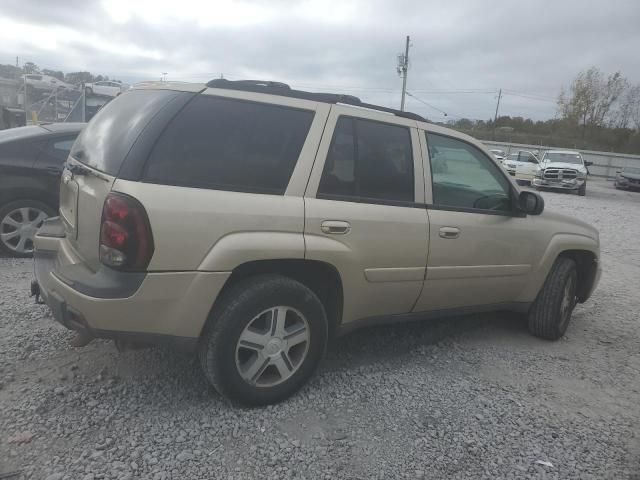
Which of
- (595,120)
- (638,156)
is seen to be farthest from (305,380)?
(595,120)

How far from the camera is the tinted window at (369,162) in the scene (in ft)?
9.82

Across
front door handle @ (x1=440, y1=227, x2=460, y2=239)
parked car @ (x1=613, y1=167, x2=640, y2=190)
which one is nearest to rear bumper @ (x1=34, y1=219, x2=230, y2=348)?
front door handle @ (x1=440, y1=227, x2=460, y2=239)

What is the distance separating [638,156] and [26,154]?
4895 centimetres

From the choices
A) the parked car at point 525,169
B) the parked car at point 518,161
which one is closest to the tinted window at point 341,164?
the parked car at point 525,169

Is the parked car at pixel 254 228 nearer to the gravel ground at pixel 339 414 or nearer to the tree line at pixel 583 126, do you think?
the gravel ground at pixel 339 414

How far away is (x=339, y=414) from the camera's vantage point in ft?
9.67

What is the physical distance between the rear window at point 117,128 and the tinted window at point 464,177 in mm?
1828

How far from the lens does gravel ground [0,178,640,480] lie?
2467mm

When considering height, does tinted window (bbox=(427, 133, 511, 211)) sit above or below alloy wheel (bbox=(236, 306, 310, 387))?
above

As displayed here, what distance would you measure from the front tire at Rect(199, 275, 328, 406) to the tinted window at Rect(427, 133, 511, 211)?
126 cm

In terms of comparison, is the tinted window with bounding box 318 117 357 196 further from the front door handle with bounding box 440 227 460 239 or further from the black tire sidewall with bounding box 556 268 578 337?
the black tire sidewall with bounding box 556 268 578 337

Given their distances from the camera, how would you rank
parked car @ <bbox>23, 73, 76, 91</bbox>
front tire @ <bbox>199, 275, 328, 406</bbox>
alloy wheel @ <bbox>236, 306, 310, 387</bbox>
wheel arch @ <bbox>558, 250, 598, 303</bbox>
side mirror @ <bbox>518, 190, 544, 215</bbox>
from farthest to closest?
parked car @ <bbox>23, 73, 76, 91</bbox> < wheel arch @ <bbox>558, 250, 598, 303</bbox> < side mirror @ <bbox>518, 190, 544, 215</bbox> < alloy wheel @ <bbox>236, 306, 310, 387</bbox> < front tire @ <bbox>199, 275, 328, 406</bbox>

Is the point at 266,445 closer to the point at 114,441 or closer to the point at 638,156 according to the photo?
the point at 114,441

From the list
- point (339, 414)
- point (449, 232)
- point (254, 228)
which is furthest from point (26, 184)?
point (449, 232)
